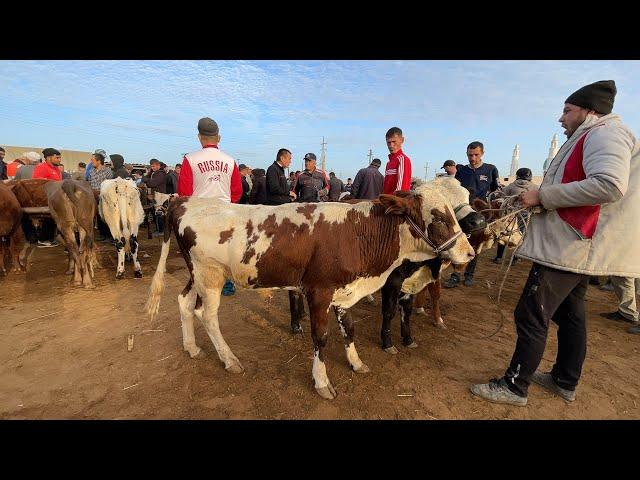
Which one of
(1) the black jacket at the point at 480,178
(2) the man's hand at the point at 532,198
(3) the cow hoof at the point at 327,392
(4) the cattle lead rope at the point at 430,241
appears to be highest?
(1) the black jacket at the point at 480,178

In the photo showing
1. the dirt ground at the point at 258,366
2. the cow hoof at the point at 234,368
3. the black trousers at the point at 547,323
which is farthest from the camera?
the cow hoof at the point at 234,368

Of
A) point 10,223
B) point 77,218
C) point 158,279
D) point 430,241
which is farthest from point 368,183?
point 10,223

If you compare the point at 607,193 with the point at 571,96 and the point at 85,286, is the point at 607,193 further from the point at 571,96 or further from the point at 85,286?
the point at 85,286

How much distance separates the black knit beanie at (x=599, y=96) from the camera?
2369 millimetres

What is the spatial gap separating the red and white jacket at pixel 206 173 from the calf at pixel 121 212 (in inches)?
138

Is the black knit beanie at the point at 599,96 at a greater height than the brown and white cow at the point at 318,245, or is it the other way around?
the black knit beanie at the point at 599,96

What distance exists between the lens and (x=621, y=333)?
4445mm

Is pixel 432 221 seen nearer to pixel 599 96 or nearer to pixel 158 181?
pixel 599 96

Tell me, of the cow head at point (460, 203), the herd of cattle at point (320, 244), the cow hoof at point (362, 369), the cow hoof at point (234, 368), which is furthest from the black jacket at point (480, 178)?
the cow hoof at point (234, 368)

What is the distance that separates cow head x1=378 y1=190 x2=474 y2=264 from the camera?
115 inches

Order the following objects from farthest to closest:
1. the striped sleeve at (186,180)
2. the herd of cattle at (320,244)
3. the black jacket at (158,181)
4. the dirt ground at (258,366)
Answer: the black jacket at (158,181), the striped sleeve at (186,180), the herd of cattle at (320,244), the dirt ground at (258,366)

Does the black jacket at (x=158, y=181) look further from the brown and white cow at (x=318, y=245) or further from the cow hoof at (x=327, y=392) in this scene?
the cow hoof at (x=327, y=392)

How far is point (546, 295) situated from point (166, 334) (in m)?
4.48

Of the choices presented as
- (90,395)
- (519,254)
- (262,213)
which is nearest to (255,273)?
(262,213)
